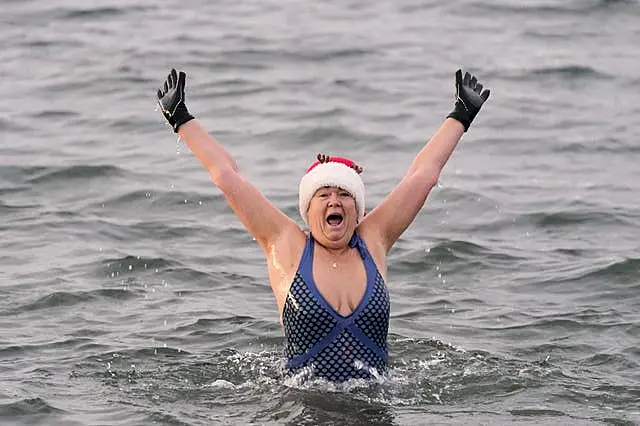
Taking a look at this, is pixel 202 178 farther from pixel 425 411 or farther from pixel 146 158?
pixel 425 411

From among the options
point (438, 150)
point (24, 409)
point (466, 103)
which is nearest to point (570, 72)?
point (466, 103)

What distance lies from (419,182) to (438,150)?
26 centimetres

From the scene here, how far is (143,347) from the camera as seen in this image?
9914 millimetres

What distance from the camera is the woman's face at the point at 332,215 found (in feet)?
27.8

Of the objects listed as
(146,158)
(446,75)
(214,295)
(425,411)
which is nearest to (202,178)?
(146,158)

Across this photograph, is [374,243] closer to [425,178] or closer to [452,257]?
[425,178]

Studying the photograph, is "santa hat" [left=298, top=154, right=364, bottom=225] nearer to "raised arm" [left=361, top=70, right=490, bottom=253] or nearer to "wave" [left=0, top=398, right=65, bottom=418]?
"raised arm" [left=361, top=70, right=490, bottom=253]

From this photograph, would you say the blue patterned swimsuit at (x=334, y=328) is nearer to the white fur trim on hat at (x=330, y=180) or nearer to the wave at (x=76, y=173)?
the white fur trim on hat at (x=330, y=180)

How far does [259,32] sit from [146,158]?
16.6ft

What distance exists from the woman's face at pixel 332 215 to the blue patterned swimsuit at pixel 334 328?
0.14 m

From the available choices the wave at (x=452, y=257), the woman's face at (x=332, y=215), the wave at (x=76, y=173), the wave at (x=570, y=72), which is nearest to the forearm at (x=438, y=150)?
the woman's face at (x=332, y=215)

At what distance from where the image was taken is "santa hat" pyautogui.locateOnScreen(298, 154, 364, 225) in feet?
27.8

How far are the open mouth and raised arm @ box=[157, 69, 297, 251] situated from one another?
0.84ft

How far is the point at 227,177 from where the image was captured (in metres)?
8.50
